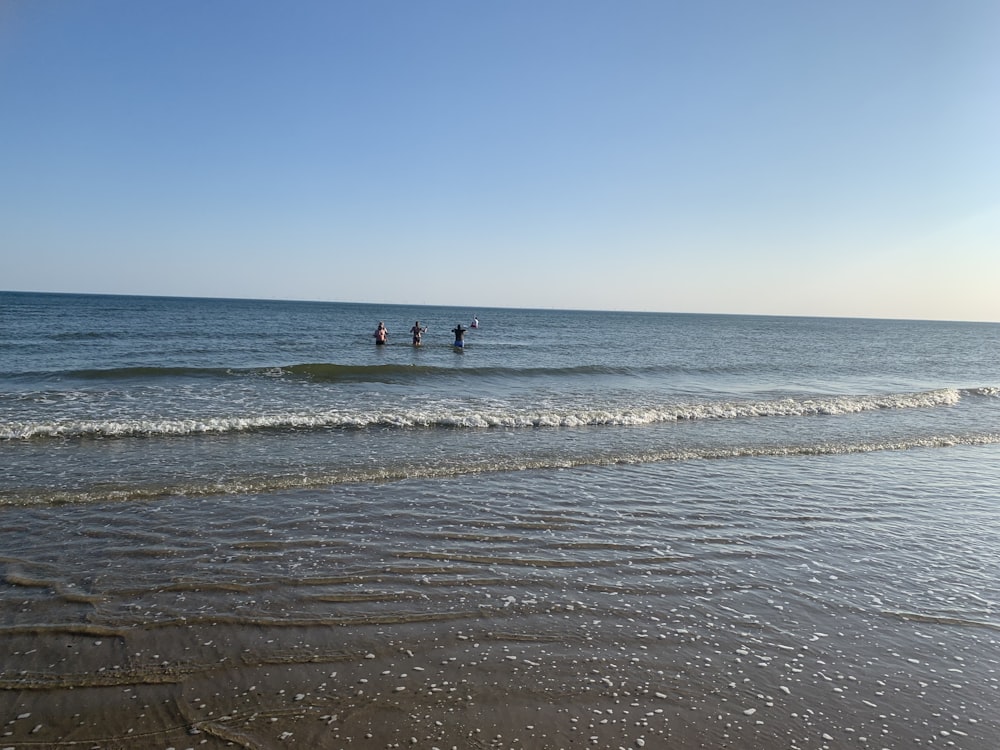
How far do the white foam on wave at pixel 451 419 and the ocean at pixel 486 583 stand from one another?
0.46 ft

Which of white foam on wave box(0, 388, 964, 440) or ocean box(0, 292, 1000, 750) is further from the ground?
white foam on wave box(0, 388, 964, 440)

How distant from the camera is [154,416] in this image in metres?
15.9

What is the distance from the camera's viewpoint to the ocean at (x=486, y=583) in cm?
441

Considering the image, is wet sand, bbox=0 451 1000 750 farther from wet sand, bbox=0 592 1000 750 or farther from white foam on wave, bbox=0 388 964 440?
white foam on wave, bbox=0 388 964 440

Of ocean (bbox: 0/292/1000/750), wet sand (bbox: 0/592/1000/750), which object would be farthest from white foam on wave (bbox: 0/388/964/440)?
wet sand (bbox: 0/592/1000/750)

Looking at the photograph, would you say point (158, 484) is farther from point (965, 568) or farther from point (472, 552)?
point (965, 568)

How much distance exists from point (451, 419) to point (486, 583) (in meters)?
9.98

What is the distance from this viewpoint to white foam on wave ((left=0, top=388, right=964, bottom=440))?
1405 cm

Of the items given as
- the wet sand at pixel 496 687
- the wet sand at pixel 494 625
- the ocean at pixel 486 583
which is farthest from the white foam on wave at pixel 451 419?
the wet sand at pixel 496 687

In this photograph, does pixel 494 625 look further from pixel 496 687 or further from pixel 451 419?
pixel 451 419

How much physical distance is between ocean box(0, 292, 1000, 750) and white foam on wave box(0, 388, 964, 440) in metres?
0.14

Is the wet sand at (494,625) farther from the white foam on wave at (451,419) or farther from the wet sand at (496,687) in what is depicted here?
the white foam on wave at (451,419)

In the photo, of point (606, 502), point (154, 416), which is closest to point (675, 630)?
point (606, 502)

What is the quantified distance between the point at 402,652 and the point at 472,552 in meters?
2.34
